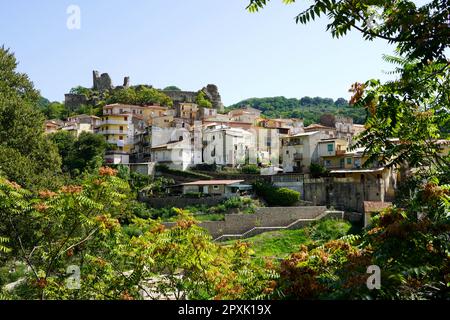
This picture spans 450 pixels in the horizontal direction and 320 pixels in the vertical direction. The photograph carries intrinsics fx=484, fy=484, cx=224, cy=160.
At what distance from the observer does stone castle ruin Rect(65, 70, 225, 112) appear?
98125 mm

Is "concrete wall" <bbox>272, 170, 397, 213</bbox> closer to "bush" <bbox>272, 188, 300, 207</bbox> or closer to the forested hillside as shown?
"bush" <bbox>272, 188, 300, 207</bbox>

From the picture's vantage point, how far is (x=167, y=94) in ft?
322

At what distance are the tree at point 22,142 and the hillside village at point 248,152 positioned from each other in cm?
1959

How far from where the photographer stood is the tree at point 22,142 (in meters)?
24.2

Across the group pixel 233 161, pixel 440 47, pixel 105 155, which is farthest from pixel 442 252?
pixel 105 155

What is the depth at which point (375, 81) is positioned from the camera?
7461 millimetres

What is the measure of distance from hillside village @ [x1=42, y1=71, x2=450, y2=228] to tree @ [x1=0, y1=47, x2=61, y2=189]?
19.6 m

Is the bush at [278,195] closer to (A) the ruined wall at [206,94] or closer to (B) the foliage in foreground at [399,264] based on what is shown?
(B) the foliage in foreground at [399,264]

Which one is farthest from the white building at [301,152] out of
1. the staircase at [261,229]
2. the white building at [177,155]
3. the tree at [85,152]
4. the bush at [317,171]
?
the tree at [85,152]

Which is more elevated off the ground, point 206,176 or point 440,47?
point 440,47

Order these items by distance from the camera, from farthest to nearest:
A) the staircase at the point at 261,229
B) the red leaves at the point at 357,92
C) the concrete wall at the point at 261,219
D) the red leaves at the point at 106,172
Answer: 1. the concrete wall at the point at 261,219
2. the staircase at the point at 261,229
3. the red leaves at the point at 106,172
4. the red leaves at the point at 357,92

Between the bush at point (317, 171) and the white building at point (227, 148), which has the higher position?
the white building at point (227, 148)
